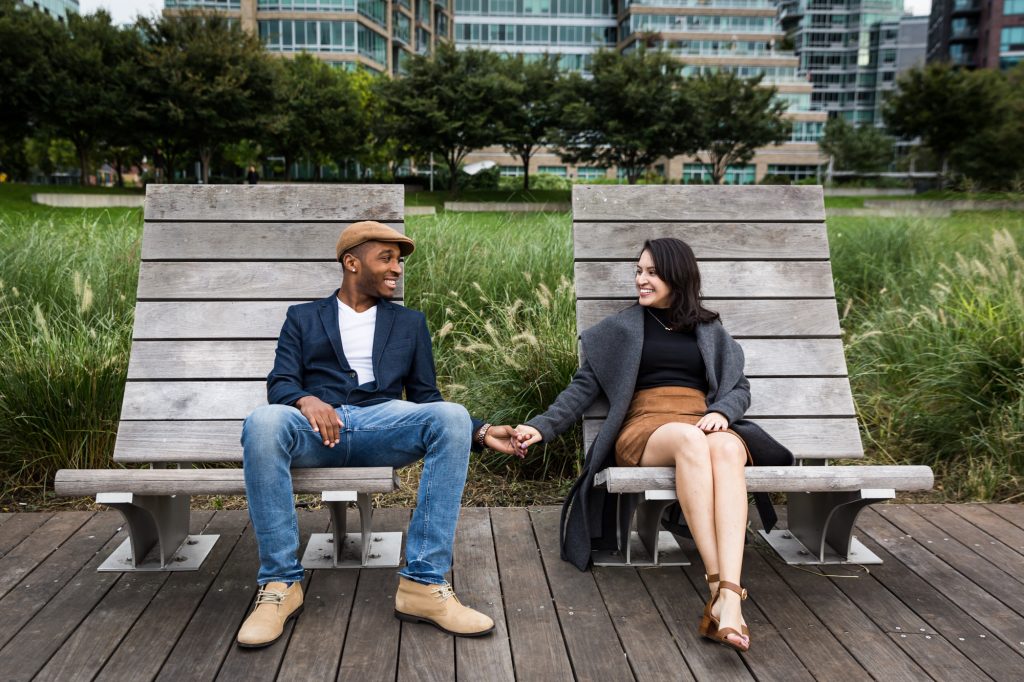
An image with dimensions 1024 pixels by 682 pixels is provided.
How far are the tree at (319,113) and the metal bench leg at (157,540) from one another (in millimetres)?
33314

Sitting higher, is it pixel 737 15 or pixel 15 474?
pixel 737 15

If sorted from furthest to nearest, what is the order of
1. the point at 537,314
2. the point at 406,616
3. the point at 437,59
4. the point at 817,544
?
1. the point at 437,59
2. the point at 537,314
3. the point at 817,544
4. the point at 406,616

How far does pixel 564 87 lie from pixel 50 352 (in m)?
32.8

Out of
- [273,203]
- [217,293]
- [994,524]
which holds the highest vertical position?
[273,203]

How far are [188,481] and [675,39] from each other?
71.2 meters

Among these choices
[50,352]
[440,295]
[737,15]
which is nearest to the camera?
[50,352]

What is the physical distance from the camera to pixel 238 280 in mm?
3607

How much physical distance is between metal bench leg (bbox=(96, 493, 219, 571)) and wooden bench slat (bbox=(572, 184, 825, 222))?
79.5 inches

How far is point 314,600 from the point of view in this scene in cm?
292

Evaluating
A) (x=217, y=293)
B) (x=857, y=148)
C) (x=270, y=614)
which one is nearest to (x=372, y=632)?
(x=270, y=614)

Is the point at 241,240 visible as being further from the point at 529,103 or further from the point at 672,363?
the point at 529,103

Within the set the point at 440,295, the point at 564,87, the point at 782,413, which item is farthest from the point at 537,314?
the point at 564,87

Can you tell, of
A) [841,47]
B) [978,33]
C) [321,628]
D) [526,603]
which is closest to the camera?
[321,628]

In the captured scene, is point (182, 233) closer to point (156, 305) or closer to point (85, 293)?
point (156, 305)
